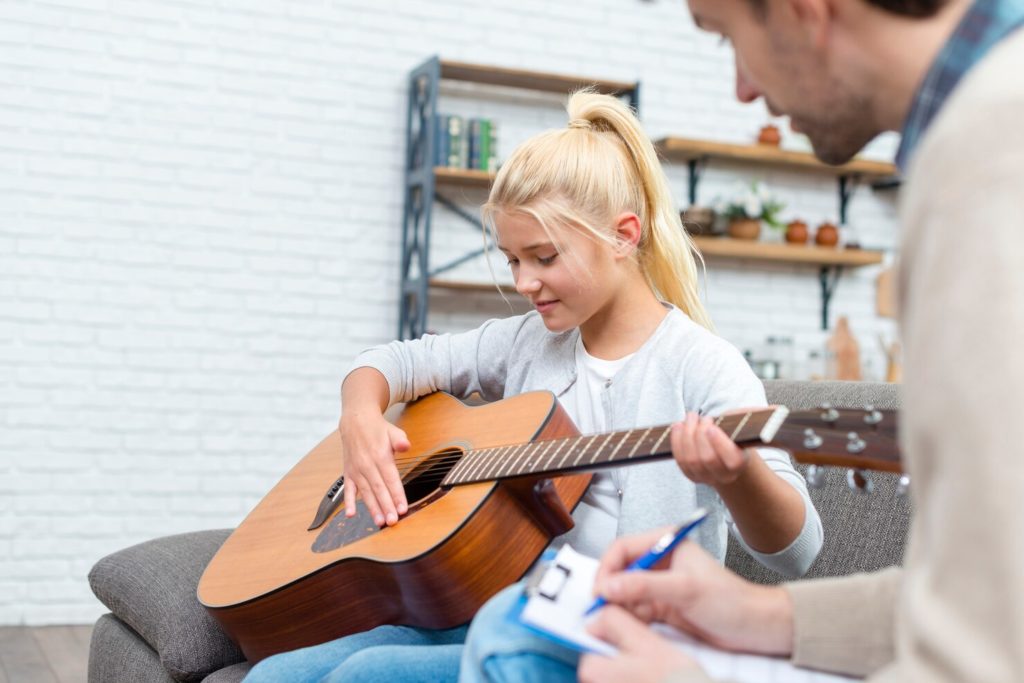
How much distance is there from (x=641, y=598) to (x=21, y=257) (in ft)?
11.0

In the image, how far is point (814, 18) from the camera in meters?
0.72

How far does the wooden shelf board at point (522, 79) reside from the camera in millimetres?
4026

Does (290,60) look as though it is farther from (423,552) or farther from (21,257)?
(423,552)

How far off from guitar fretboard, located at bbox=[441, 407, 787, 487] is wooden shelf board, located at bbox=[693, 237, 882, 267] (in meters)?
2.92

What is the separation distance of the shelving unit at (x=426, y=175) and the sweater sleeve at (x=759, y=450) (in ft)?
7.85

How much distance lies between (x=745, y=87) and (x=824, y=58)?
0.16 metres

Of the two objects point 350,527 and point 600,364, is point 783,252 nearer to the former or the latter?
point 600,364

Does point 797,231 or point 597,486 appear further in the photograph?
point 797,231

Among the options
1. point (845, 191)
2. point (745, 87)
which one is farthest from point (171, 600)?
point (845, 191)

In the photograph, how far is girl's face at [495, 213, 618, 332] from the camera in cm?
166

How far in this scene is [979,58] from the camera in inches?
26.1

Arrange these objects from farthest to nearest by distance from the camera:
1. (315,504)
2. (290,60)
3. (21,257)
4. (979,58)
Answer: (290,60)
(21,257)
(315,504)
(979,58)

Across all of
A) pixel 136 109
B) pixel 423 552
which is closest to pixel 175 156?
pixel 136 109

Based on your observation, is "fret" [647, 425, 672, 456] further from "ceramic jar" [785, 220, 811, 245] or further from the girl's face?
"ceramic jar" [785, 220, 811, 245]
